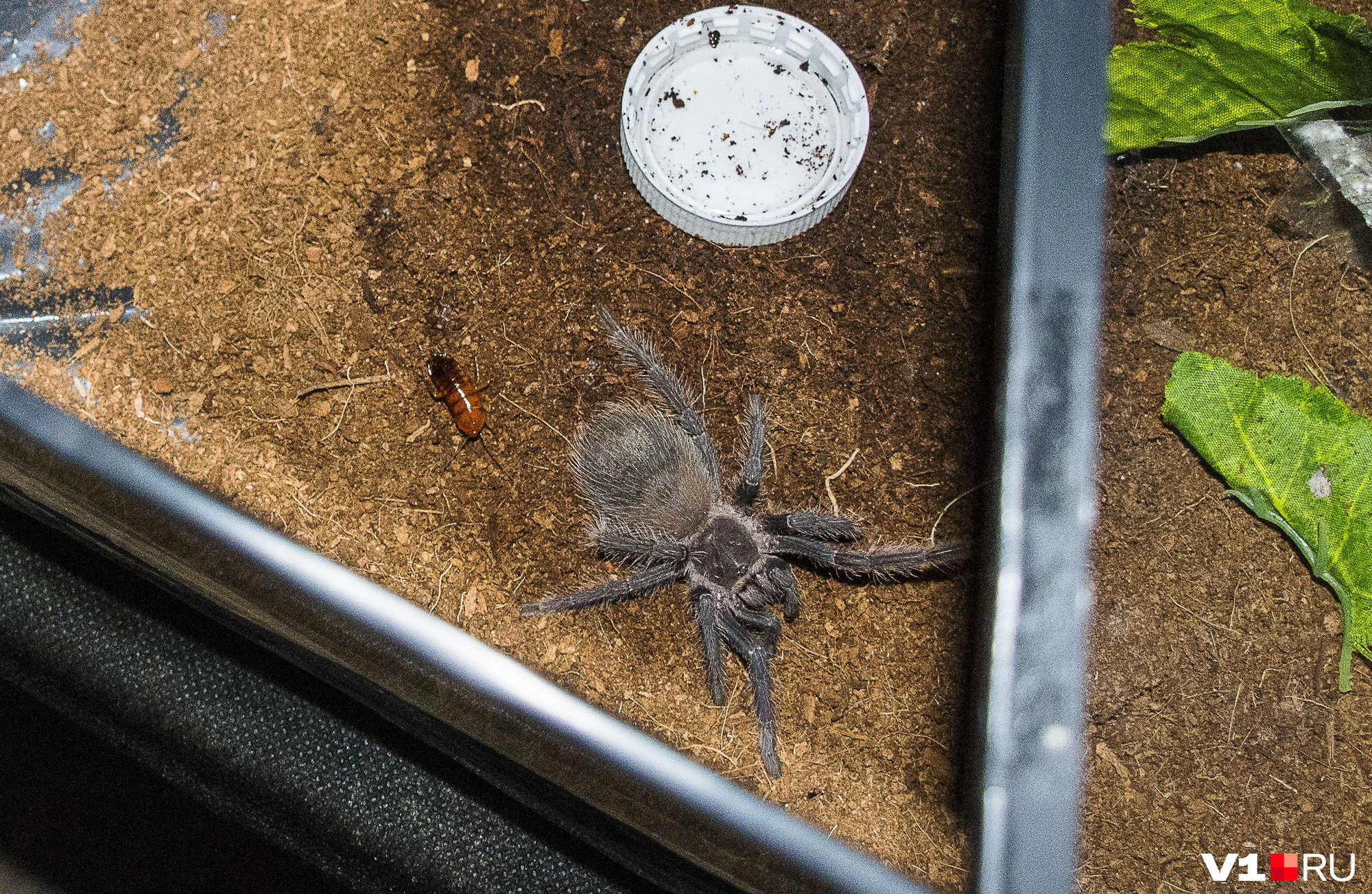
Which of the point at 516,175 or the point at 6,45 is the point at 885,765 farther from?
the point at 6,45

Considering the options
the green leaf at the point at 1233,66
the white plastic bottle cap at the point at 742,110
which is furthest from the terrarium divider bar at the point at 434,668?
the green leaf at the point at 1233,66

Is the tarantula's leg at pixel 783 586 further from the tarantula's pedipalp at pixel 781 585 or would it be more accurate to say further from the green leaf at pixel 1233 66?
the green leaf at pixel 1233 66

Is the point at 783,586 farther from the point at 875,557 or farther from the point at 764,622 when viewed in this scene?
the point at 875,557

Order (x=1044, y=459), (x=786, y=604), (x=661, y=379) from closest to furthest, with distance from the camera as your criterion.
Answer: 1. (x=1044, y=459)
2. (x=786, y=604)
3. (x=661, y=379)

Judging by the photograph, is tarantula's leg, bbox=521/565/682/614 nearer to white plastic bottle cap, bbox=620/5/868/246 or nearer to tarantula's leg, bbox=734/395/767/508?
tarantula's leg, bbox=734/395/767/508

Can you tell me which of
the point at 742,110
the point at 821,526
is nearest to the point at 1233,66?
the point at 742,110
